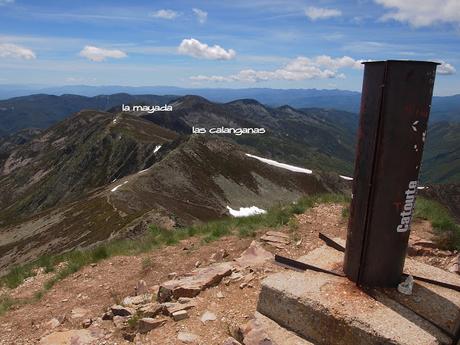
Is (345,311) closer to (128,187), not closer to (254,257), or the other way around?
(254,257)

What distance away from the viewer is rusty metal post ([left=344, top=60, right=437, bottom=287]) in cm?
703

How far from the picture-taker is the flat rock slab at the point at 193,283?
384 inches

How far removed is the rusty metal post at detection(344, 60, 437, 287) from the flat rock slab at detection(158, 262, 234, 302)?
3538 mm

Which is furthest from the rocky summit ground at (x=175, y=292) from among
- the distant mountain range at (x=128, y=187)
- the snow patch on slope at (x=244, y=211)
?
the snow patch on slope at (x=244, y=211)

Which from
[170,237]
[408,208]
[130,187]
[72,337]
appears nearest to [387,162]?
[408,208]

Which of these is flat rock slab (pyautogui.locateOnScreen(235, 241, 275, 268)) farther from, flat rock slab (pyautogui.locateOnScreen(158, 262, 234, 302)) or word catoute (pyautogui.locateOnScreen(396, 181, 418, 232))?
word catoute (pyautogui.locateOnScreen(396, 181, 418, 232))

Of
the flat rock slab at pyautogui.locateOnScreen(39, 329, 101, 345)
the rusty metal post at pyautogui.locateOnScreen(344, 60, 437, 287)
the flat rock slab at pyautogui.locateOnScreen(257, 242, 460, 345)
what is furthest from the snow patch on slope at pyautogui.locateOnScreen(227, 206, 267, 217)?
the rusty metal post at pyautogui.locateOnScreen(344, 60, 437, 287)

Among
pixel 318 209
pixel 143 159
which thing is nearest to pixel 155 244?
pixel 318 209

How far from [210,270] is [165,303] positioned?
1702 millimetres

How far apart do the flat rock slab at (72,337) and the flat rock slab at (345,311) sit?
3.41 metres

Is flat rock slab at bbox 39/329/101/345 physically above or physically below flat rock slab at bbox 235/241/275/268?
below

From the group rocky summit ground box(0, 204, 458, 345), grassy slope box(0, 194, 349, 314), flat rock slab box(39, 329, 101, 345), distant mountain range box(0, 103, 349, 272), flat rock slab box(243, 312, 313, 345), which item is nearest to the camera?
flat rock slab box(243, 312, 313, 345)

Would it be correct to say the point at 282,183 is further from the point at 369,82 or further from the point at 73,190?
the point at 369,82

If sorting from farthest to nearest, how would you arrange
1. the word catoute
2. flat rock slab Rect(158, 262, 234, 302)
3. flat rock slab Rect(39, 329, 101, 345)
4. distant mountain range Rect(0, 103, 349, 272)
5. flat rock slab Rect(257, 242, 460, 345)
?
distant mountain range Rect(0, 103, 349, 272) < flat rock slab Rect(158, 262, 234, 302) < flat rock slab Rect(39, 329, 101, 345) < the word catoute < flat rock slab Rect(257, 242, 460, 345)
